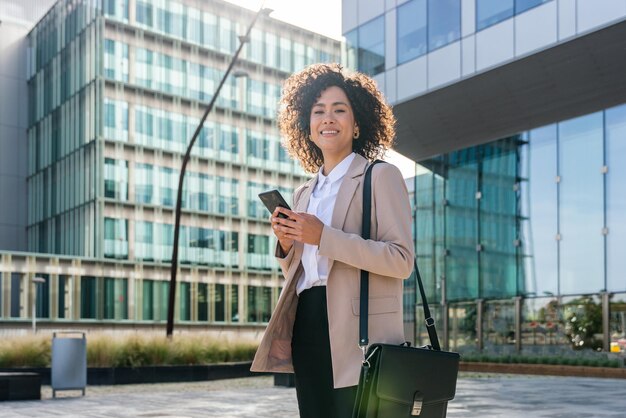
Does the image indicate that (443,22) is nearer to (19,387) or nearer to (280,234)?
(19,387)

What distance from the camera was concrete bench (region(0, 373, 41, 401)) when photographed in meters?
14.2

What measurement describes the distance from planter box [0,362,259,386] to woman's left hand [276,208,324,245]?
1700 cm

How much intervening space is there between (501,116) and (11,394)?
50.2ft

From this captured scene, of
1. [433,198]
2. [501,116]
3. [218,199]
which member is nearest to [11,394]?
[501,116]

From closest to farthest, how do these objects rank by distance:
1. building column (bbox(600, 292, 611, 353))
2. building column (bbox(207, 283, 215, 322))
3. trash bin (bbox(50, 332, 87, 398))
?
trash bin (bbox(50, 332, 87, 398)), building column (bbox(600, 292, 611, 353)), building column (bbox(207, 283, 215, 322))

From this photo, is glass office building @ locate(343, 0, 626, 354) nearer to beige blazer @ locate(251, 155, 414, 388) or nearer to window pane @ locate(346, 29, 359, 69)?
window pane @ locate(346, 29, 359, 69)

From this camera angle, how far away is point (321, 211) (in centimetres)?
307

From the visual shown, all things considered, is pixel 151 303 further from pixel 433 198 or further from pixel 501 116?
pixel 501 116

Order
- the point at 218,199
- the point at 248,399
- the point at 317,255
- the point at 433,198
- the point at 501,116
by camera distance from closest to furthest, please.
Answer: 1. the point at 317,255
2. the point at 248,399
3. the point at 501,116
4. the point at 433,198
5. the point at 218,199

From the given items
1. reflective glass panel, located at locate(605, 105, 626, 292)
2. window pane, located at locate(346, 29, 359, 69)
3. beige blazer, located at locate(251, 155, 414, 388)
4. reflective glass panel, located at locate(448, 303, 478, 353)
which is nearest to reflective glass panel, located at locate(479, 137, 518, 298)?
reflective glass panel, located at locate(448, 303, 478, 353)

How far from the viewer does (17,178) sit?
57156 mm

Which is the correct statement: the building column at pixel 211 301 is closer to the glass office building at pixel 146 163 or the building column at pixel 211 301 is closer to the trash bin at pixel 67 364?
the glass office building at pixel 146 163

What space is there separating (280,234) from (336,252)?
21cm

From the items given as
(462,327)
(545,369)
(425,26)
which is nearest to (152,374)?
(545,369)
